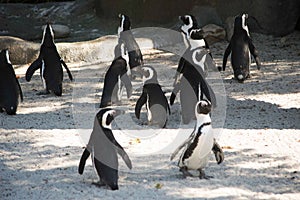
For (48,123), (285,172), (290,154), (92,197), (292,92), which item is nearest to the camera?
(92,197)

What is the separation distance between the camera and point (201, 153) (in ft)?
16.8

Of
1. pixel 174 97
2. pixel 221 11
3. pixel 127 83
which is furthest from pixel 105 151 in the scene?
pixel 221 11

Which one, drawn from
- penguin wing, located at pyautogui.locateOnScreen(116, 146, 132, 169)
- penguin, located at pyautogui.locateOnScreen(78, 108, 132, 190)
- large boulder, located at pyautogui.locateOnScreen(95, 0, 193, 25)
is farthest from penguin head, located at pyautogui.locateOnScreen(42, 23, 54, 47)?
large boulder, located at pyautogui.locateOnScreen(95, 0, 193, 25)

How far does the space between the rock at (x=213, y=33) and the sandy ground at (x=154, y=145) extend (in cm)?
166

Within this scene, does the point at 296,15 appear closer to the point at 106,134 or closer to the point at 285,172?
the point at 285,172

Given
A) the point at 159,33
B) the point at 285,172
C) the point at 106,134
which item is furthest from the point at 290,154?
the point at 159,33

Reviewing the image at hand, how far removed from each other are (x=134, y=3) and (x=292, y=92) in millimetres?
5539

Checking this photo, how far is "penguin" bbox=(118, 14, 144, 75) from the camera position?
8.51 metres

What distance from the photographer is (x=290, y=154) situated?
5816 millimetres

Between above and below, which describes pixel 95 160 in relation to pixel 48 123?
above

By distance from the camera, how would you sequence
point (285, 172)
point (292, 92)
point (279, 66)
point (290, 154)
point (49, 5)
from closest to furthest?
1. point (285, 172)
2. point (290, 154)
3. point (292, 92)
4. point (279, 66)
5. point (49, 5)

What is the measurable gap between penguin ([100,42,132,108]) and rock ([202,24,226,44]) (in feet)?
10.5

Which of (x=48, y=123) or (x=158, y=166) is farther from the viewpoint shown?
(x=48, y=123)

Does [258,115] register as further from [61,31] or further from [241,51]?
[61,31]
